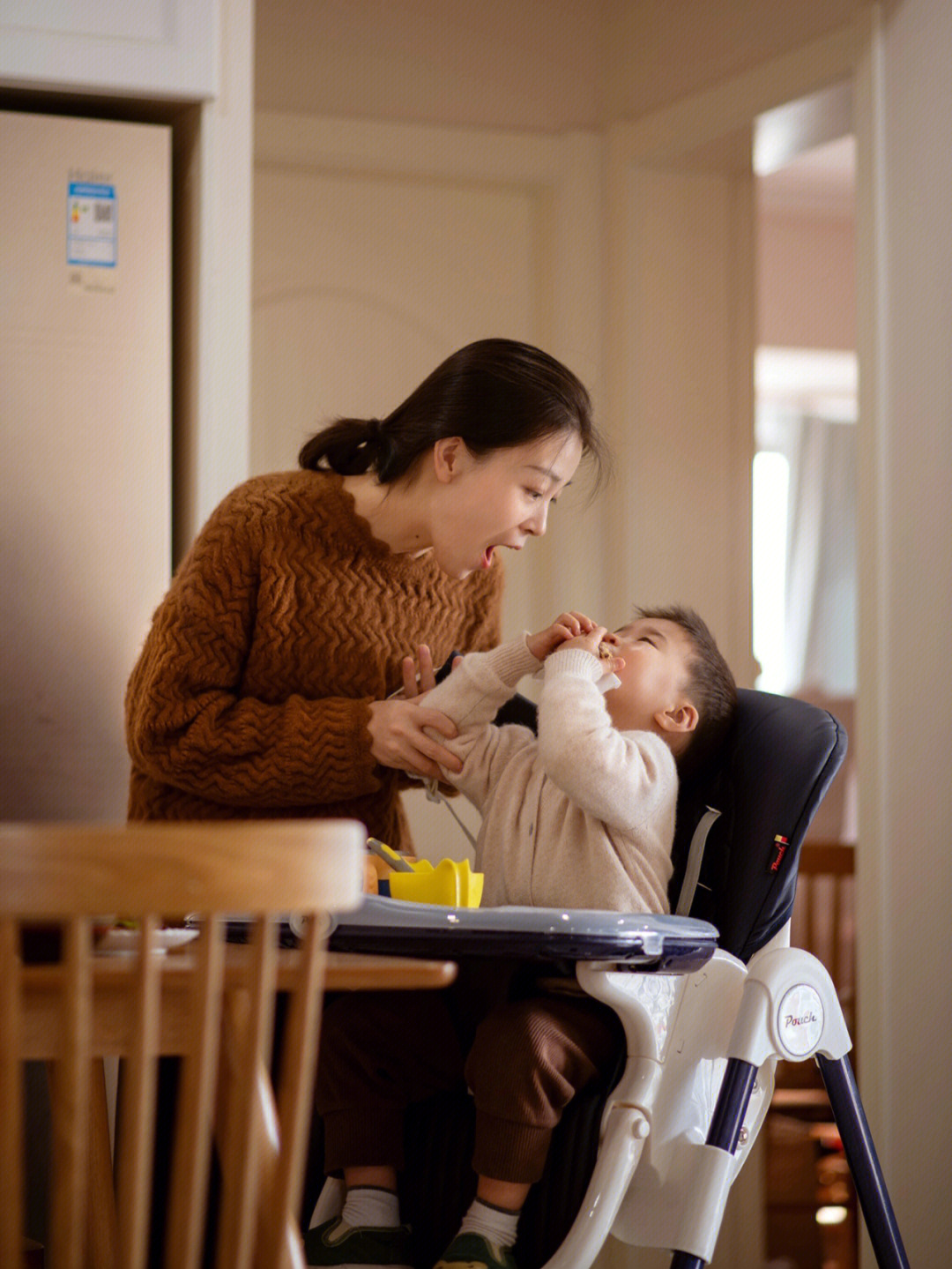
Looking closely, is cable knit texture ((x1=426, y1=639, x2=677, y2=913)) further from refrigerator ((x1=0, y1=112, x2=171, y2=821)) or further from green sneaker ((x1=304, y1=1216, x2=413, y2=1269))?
refrigerator ((x1=0, y1=112, x2=171, y2=821))

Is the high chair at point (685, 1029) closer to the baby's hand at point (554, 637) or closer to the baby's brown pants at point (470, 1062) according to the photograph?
the baby's brown pants at point (470, 1062)

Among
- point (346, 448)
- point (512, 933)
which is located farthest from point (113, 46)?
point (512, 933)

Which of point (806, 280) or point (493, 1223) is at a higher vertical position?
point (806, 280)

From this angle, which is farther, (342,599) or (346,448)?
(346,448)

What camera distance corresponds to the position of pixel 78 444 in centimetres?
235

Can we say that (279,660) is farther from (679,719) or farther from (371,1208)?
(371,1208)

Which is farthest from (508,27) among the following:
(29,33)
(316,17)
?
(29,33)

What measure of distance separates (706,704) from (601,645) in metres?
0.15

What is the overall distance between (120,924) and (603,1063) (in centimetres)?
54

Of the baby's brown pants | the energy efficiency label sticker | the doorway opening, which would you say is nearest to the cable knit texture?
the baby's brown pants

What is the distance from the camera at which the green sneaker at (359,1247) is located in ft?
5.24

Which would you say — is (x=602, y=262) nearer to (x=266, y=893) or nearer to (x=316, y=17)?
(x=316, y=17)

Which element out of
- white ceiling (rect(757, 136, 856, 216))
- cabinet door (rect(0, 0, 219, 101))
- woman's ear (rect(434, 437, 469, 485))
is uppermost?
white ceiling (rect(757, 136, 856, 216))

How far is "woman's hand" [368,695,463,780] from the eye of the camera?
1822mm
